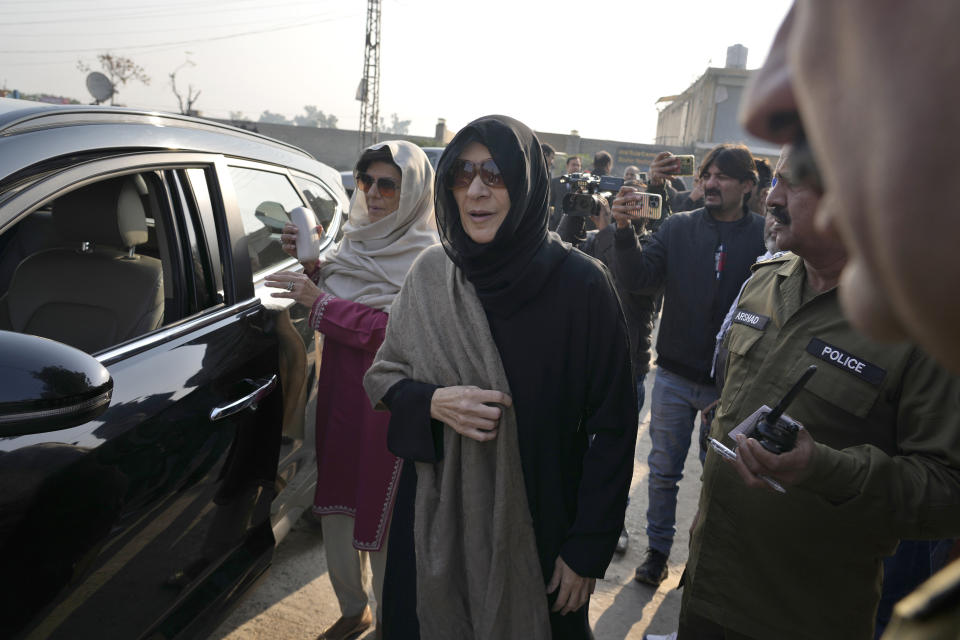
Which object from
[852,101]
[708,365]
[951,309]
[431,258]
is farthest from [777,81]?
[708,365]

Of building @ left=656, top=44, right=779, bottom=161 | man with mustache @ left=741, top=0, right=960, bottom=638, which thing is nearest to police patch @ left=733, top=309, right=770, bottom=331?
man with mustache @ left=741, top=0, right=960, bottom=638

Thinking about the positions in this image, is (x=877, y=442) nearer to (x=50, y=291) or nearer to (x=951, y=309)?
(x=951, y=309)

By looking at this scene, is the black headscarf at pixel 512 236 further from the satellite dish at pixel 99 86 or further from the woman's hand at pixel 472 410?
the satellite dish at pixel 99 86

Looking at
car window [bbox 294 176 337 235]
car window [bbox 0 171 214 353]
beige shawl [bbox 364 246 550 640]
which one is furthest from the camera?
car window [bbox 294 176 337 235]

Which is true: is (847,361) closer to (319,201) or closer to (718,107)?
(319,201)

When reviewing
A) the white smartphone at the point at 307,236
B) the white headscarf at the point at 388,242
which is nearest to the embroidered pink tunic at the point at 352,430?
the white headscarf at the point at 388,242

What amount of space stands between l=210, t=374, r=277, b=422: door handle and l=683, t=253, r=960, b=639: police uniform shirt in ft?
4.69

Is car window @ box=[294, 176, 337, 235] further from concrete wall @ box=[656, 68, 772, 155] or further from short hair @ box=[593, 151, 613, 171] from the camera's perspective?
concrete wall @ box=[656, 68, 772, 155]

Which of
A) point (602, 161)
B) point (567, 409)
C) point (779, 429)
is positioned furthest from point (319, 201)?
point (602, 161)

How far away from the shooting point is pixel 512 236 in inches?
71.9

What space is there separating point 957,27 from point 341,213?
3.47 m

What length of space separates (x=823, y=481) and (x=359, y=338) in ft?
5.33

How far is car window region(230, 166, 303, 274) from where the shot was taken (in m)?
2.57

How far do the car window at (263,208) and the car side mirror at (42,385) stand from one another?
1.29 metres
